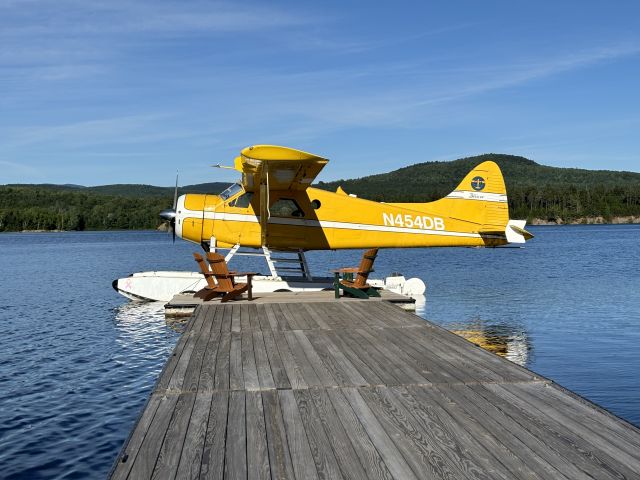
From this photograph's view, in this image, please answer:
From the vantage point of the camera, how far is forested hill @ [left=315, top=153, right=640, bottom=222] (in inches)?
5384

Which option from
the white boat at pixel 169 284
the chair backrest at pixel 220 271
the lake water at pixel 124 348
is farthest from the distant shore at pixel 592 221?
Answer: the chair backrest at pixel 220 271

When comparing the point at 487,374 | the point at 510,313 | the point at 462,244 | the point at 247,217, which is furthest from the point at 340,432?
the point at 510,313

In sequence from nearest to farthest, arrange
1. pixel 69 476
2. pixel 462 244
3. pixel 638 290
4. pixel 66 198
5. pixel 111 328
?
pixel 69 476 → pixel 111 328 → pixel 462 244 → pixel 638 290 → pixel 66 198

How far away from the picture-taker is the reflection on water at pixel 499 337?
11570mm

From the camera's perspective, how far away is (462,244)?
1591cm

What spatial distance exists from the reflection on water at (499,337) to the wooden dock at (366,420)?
4317 millimetres

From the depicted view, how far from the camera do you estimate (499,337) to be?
1320 cm

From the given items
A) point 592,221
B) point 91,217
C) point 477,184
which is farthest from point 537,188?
point 477,184

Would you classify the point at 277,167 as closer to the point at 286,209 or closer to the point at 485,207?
the point at 286,209

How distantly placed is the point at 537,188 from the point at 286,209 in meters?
140

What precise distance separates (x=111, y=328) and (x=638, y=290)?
57.4 feet

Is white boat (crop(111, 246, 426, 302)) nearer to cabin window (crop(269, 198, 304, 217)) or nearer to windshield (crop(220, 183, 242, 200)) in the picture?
cabin window (crop(269, 198, 304, 217))

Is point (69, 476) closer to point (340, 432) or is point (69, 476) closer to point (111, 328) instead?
point (340, 432)

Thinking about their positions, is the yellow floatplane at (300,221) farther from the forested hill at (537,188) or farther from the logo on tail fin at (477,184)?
the forested hill at (537,188)
